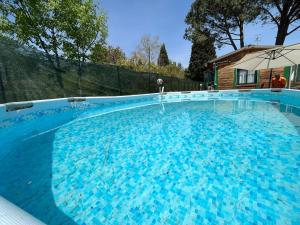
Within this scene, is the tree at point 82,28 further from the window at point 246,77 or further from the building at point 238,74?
the window at point 246,77

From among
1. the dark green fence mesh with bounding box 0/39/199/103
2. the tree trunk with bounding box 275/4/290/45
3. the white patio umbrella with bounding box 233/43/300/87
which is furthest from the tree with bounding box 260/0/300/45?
the dark green fence mesh with bounding box 0/39/199/103

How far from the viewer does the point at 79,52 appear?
56.4ft

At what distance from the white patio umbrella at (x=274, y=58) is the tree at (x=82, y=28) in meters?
12.2

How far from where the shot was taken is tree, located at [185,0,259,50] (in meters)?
18.6

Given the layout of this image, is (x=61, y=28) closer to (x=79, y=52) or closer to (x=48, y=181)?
(x=79, y=52)

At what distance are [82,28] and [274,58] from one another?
48.7ft

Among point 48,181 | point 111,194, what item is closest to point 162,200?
point 111,194

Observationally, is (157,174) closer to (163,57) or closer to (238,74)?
(238,74)

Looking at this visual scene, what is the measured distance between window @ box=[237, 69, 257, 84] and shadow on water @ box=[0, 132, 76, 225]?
52.4 ft

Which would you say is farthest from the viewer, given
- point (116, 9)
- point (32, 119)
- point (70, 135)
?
point (116, 9)

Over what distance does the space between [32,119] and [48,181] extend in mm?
5161

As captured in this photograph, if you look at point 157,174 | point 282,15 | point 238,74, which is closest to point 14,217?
point 157,174

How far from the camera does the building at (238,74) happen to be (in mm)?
14727

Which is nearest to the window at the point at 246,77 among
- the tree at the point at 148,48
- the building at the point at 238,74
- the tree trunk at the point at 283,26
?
the building at the point at 238,74
